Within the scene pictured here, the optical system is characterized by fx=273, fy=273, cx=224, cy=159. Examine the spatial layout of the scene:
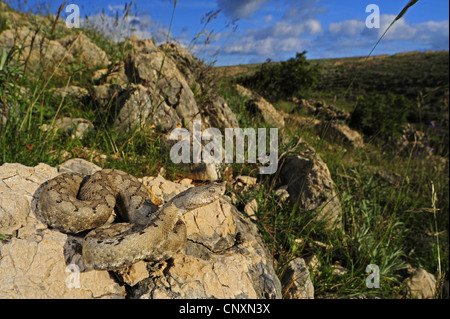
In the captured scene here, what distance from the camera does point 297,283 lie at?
420 centimetres

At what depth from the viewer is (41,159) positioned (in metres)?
4.44

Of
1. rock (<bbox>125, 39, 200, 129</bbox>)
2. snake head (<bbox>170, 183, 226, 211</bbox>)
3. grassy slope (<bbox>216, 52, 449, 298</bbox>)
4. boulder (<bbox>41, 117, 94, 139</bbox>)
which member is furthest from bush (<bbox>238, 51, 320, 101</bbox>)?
snake head (<bbox>170, 183, 226, 211</bbox>)

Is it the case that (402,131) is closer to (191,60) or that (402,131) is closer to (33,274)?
(191,60)

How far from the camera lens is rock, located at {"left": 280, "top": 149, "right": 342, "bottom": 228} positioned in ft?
18.6

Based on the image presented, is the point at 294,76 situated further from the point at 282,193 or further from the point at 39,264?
the point at 39,264

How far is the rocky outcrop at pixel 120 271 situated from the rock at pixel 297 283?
61cm

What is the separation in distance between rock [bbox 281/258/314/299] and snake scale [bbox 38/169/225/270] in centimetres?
180

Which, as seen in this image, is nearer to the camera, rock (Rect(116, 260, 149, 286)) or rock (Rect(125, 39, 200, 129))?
rock (Rect(116, 260, 149, 286))

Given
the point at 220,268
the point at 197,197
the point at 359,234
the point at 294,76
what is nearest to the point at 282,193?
the point at 359,234

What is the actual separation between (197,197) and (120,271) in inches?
49.7

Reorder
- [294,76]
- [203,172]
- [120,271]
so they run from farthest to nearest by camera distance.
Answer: [294,76] < [203,172] < [120,271]

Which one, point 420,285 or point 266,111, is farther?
point 266,111

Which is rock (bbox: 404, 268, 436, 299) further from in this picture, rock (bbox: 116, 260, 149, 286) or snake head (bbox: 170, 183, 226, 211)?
rock (bbox: 116, 260, 149, 286)
